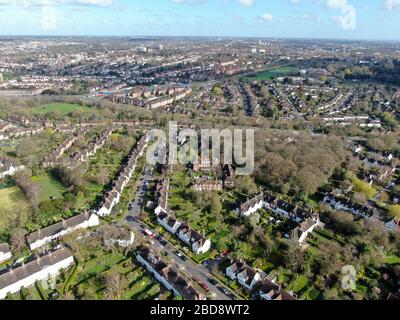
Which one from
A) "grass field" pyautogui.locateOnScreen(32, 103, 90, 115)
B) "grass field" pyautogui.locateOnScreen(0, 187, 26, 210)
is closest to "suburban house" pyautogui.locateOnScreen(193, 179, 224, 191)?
"grass field" pyautogui.locateOnScreen(0, 187, 26, 210)

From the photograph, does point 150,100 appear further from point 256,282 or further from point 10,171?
point 256,282

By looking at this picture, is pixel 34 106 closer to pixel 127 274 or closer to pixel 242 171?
pixel 242 171

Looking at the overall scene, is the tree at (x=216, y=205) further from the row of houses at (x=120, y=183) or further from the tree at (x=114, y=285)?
the tree at (x=114, y=285)

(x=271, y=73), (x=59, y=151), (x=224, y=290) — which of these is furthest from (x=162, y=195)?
(x=271, y=73)

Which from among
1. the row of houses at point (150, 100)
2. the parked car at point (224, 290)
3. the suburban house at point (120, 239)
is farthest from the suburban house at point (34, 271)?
the row of houses at point (150, 100)

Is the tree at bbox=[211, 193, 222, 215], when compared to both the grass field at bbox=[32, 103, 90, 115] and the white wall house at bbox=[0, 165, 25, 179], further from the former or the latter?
the grass field at bbox=[32, 103, 90, 115]

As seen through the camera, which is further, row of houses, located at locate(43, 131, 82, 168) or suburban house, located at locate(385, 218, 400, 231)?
row of houses, located at locate(43, 131, 82, 168)

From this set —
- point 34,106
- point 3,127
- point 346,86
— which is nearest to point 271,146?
point 3,127
